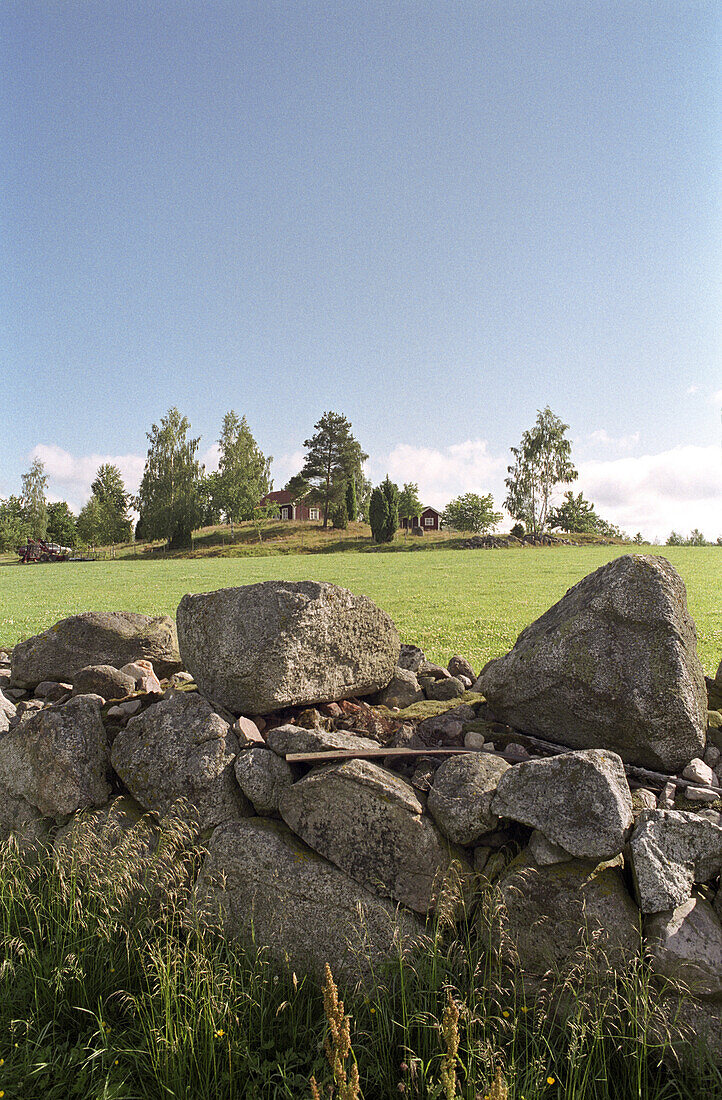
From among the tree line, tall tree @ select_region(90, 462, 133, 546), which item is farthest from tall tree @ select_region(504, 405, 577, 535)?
tall tree @ select_region(90, 462, 133, 546)

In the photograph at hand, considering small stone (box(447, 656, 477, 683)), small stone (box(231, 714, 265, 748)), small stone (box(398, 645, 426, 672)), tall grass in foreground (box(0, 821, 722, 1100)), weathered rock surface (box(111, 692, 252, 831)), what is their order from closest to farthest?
tall grass in foreground (box(0, 821, 722, 1100)), weathered rock surface (box(111, 692, 252, 831)), small stone (box(231, 714, 265, 748)), small stone (box(398, 645, 426, 672)), small stone (box(447, 656, 477, 683))

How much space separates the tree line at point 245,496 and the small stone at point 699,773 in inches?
2199

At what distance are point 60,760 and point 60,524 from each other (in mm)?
81663

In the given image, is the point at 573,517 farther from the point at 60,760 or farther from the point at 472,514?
the point at 60,760

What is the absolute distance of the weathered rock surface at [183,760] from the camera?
12.7 feet

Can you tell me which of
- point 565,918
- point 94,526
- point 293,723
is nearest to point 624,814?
point 565,918

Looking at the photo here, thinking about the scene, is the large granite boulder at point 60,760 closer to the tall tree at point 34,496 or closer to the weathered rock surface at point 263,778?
the weathered rock surface at point 263,778

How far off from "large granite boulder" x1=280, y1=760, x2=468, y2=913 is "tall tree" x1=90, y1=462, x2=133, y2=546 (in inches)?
2554

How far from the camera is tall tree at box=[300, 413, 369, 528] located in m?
72.7

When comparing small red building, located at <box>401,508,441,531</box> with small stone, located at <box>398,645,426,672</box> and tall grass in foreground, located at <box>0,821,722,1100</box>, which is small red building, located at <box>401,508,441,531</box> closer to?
small stone, located at <box>398,645,426,672</box>

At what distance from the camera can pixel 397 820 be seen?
3.37 metres

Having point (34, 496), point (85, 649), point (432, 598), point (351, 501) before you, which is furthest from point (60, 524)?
point (85, 649)

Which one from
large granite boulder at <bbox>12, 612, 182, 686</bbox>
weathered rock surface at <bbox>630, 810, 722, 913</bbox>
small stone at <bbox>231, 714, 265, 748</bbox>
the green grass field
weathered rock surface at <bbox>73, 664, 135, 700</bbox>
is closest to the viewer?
weathered rock surface at <bbox>630, 810, 722, 913</bbox>

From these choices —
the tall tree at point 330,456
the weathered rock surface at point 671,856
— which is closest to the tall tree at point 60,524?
the tall tree at point 330,456
